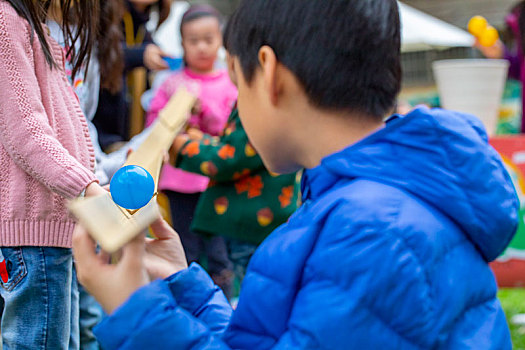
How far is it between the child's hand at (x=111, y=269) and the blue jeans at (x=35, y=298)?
50 cm

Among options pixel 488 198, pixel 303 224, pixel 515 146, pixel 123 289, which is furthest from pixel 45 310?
pixel 515 146

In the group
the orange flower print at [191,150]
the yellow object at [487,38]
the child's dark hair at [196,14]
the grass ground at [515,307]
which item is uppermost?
the child's dark hair at [196,14]

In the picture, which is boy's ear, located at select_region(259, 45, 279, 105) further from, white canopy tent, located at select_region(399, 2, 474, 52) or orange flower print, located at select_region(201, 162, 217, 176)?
white canopy tent, located at select_region(399, 2, 474, 52)

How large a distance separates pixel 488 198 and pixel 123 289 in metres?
0.57

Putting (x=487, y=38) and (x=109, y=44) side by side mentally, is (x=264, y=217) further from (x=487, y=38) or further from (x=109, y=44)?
(x=487, y=38)

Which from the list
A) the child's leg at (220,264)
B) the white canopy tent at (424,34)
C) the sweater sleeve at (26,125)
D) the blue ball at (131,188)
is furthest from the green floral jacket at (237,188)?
the white canopy tent at (424,34)

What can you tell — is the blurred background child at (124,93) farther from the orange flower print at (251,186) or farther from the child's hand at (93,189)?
the child's hand at (93,189)

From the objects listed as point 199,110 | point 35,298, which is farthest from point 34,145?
point 199,110

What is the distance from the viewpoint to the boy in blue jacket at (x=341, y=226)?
0.93 metres

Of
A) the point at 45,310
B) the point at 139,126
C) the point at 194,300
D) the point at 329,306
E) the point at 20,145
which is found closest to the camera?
the point at 329,306

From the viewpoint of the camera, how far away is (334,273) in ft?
3.05

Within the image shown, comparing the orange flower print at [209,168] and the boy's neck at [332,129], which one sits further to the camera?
the orange flower print at [209,168]

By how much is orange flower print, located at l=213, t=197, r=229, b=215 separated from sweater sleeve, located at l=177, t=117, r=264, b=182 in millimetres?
82

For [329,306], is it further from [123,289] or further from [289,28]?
[289,28]
